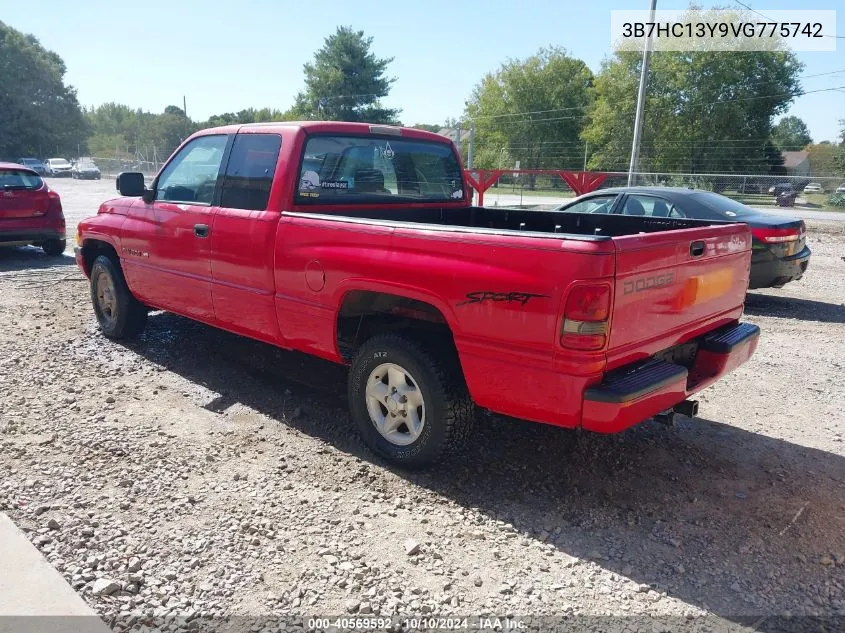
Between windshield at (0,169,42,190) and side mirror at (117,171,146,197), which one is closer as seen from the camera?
side mirror at (117,171,146,197)

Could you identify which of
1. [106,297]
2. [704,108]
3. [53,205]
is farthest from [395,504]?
[704,108]

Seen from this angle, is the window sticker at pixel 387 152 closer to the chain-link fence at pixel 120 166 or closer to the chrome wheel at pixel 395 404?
the chrome wheel at pixel 395 404

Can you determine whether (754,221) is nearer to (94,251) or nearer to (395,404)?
(395,404)

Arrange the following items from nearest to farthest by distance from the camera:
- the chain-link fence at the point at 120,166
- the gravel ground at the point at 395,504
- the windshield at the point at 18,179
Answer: the gravel ground at the point at 395,504, the windshield at the point at 18,179, the chain-link fence at the point at 120,166

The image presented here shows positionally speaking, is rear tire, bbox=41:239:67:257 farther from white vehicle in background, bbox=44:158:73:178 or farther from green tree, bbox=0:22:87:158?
green tree, bbox=0:22:87:158

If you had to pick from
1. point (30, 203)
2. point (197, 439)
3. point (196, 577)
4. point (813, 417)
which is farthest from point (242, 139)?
point (30, 203)

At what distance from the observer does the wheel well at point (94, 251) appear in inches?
245

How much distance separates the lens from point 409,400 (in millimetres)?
3689

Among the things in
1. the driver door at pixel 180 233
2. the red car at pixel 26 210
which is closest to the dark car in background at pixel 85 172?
the red car at pixel 26 210

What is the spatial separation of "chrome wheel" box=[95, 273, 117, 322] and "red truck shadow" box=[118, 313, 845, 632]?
1750 mm

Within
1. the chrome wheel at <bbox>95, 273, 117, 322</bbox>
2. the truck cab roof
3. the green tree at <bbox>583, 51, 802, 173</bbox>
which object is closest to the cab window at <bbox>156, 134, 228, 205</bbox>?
the truck cab roof

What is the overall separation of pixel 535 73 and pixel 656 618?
66025mm

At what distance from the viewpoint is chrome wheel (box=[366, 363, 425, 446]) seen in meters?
3.68

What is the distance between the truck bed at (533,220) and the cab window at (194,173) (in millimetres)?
1108
